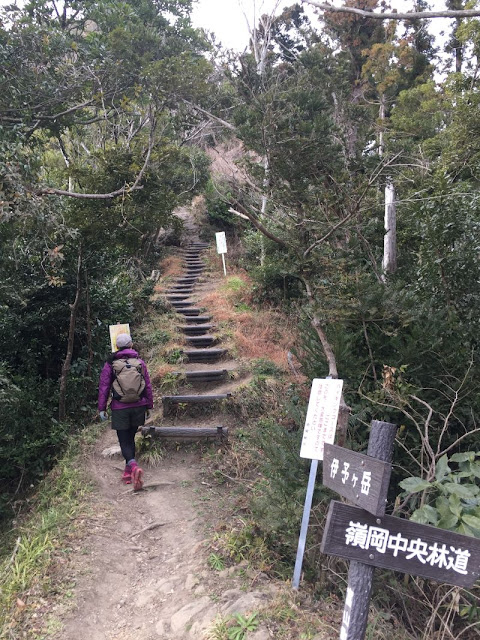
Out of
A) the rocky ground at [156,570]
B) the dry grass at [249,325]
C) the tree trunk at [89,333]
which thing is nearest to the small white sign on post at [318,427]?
the rocky ground at [156,570]

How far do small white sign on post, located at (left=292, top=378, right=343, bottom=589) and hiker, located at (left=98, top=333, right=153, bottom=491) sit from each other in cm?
248

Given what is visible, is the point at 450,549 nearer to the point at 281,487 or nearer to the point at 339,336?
the point at 281,487

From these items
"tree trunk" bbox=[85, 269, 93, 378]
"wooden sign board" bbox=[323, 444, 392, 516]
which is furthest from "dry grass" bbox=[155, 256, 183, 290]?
"wooden sign board" bbox=[323, 444, 392, 516]

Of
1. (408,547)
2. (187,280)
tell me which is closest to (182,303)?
(187,280)

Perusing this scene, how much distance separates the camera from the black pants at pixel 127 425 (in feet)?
17.7

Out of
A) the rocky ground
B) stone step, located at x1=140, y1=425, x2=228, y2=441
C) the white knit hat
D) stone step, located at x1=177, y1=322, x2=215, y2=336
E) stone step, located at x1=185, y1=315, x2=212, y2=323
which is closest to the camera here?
the rocky ground

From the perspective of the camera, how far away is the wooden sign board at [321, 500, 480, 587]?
1.97 meters

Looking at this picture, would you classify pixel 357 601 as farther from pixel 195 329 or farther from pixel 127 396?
pixel 195 329

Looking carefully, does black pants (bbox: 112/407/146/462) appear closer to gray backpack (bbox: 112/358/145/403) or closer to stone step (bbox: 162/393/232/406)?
gray backpack (bbox: 112/358/145/403)

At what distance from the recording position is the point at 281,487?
407 centimetres

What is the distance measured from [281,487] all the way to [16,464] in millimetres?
4375

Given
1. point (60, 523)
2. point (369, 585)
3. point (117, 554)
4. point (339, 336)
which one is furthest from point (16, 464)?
point (369, 585)

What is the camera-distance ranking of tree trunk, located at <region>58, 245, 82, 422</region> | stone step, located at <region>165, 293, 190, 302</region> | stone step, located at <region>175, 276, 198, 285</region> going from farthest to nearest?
stone step, located at <region>175, 276, 198, 285</region>
stone step, located at <region>165, 293, 190, 302</region>
tree trunk, located at <region>58, 245, 82, 422</region>

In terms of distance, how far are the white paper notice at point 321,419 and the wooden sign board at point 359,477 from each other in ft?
3.13
